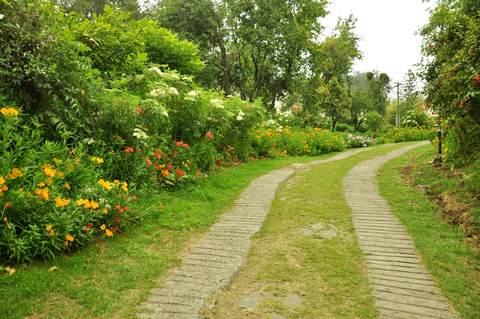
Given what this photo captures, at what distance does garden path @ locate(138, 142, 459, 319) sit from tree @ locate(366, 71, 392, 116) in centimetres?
2894

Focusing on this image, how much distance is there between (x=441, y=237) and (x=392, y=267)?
46.2 inches

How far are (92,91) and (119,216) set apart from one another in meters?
1.96

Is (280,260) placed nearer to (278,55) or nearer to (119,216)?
(119,216)

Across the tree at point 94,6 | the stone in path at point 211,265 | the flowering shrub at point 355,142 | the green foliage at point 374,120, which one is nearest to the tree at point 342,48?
the green foliage at point 374,120

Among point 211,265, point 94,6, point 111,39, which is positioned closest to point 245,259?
point 211,265

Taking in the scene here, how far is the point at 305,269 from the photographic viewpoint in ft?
10.3

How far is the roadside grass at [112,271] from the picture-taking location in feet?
7.49

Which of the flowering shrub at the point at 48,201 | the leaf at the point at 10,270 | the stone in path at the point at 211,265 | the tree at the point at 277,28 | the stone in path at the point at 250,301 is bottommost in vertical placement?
the stone in path at the point at 250,301

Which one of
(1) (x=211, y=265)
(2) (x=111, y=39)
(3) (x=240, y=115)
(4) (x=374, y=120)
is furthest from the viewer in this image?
(4) (x=374, y=120)

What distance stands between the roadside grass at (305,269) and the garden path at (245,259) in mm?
117

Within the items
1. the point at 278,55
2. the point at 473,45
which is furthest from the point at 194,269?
the point at 278,55

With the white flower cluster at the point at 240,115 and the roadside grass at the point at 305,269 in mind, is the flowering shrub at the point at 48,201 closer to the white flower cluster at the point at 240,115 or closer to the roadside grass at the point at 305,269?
the roadside grass at the point at 305,269

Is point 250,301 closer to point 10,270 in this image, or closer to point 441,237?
point 10,270

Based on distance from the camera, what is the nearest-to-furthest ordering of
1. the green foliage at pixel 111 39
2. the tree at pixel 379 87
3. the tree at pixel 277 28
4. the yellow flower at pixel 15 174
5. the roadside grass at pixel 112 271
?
1. the roadside grass at pixel 112 271
2. the yellow flower at pixel 15 174
3. the green foliage at pixel 111 39
4. the tree at pixel 277 28
5. the tree at pixel 379 87
